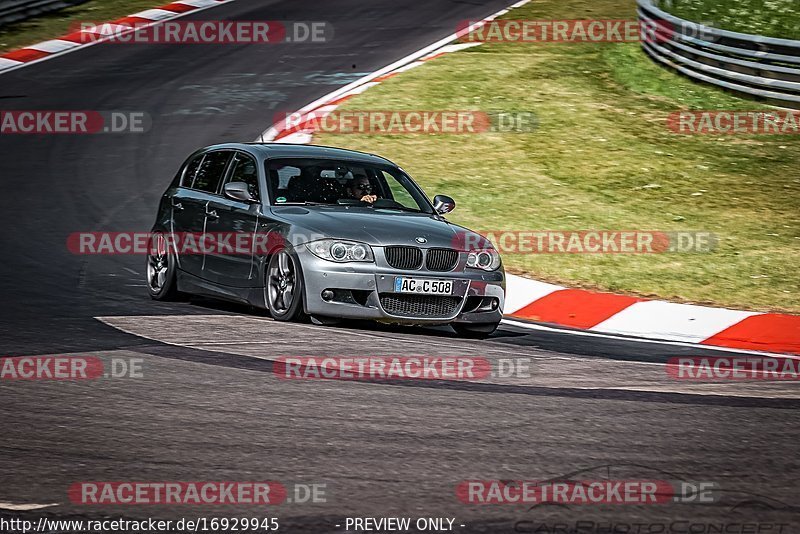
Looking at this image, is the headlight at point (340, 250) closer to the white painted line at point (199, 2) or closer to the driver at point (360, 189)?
the driver at point (360, 189)

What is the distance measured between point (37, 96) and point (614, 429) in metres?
16.8

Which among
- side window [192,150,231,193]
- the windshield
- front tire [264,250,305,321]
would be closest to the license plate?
front tire [264,250,305,321]

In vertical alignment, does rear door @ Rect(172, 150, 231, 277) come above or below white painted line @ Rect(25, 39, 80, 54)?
below

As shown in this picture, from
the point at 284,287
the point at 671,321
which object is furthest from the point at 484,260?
the point at 671,321

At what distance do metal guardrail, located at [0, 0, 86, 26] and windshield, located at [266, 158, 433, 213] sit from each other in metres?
17.4

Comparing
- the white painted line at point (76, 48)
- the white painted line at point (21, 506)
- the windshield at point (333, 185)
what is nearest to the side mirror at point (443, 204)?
the windshield at point (333, 185)

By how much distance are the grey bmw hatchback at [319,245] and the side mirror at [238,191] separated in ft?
0.04

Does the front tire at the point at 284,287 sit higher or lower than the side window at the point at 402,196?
lower

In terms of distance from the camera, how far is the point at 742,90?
21.1 meters

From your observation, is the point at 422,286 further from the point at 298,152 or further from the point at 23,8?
the point at 23,8

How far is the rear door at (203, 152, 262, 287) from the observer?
36.0 feet

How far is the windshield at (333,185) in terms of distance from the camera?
11.3m

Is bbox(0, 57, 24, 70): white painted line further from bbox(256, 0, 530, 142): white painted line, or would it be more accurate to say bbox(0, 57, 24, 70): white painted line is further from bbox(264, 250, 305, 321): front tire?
bbox(264, 250, 305, 321): front tire

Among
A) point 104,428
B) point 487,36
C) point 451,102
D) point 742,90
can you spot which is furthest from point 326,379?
point 487,36
